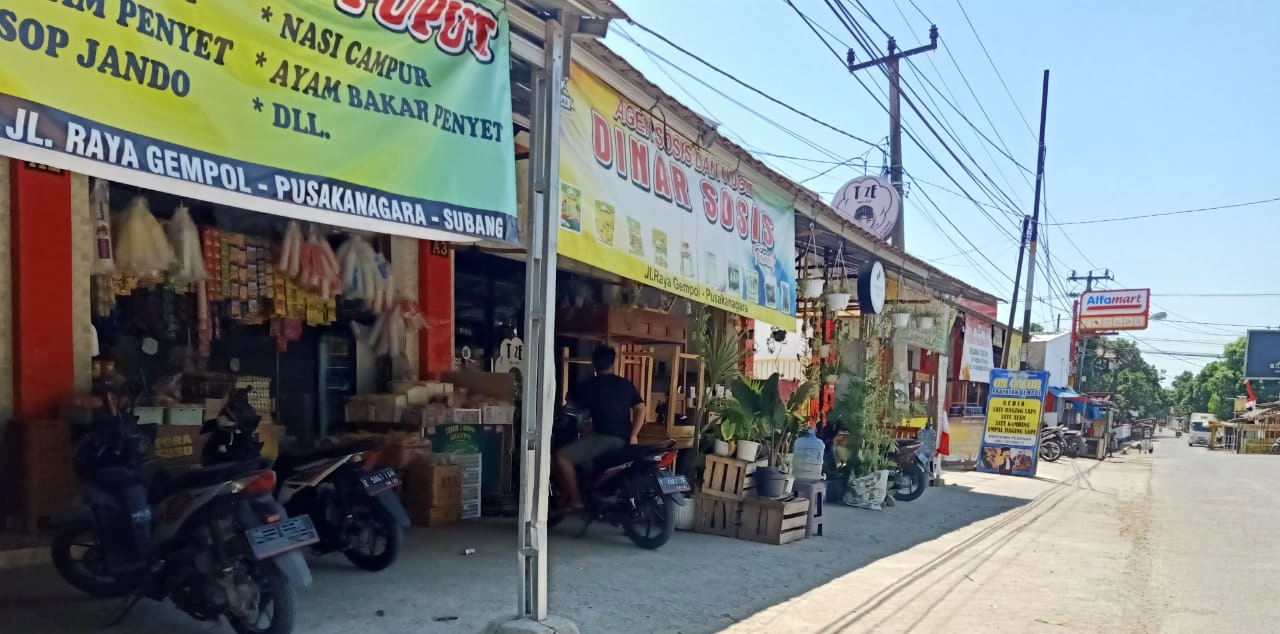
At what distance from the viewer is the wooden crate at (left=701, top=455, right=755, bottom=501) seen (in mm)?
8031

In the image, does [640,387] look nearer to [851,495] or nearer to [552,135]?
[851,495]

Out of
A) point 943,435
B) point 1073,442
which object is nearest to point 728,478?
point 943,435

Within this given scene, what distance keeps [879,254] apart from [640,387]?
457cm

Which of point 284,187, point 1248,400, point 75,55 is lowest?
point 1248,400

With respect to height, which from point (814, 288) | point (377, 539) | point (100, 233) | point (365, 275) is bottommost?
point (377, 539)

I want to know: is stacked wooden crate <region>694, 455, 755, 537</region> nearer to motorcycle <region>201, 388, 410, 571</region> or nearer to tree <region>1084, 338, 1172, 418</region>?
motorcycle <region>201, 388, 410, 571</region>

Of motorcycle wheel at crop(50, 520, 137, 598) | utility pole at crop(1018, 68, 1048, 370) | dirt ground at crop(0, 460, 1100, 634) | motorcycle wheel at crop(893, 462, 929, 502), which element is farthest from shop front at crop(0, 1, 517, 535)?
utility pole at crop(1018, 68, 1048, 370)

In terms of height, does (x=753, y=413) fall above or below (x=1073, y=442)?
above

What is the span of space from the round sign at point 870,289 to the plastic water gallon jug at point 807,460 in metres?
3.10

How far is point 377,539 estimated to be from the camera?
5.62 meters

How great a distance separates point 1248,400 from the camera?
46969mm

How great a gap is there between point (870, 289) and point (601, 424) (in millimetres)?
5597

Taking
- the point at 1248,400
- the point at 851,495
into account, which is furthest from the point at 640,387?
the point at 1248,400

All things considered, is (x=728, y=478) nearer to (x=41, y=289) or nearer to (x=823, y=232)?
(x=823, y=232)
